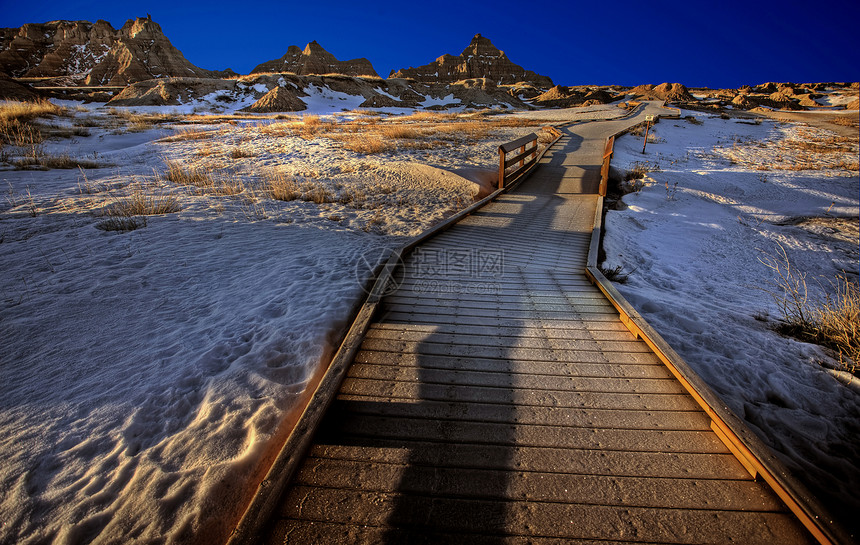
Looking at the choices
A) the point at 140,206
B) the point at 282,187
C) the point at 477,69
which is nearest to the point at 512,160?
the point at 282,187

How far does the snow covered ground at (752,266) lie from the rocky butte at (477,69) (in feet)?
298

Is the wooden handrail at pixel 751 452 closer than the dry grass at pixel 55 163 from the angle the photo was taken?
Yes

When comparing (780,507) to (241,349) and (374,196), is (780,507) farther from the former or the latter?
(374,196)

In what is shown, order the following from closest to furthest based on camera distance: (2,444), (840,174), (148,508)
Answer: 1. (148,508)
2. (2,444)
3. (840,174)

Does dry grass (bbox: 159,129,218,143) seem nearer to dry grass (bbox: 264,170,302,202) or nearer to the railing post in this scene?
dry grass (bbox: 264,170,302,202)

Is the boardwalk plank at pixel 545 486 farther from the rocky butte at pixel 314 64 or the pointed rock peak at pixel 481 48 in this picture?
the pointed rock peak at pixel 481 48

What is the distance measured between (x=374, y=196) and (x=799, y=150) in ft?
79.3

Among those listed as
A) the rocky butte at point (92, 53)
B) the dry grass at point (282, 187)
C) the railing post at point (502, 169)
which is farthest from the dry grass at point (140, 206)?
the rocky butte at point (92, 53)

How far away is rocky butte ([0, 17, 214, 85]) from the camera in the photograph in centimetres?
6166

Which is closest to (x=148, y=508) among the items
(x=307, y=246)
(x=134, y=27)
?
(x=307, y=246)

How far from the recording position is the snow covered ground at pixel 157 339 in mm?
2066

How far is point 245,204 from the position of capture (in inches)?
307

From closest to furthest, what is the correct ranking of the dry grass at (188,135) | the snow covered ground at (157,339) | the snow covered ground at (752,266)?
the snow covered ground at (157,339)
the snow covered ground at (752,266)
the dry grass at (188,135)

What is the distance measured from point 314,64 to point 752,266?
89.0 m
